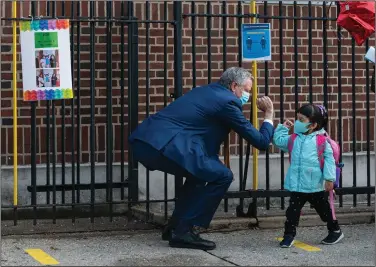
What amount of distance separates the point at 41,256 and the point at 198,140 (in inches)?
57.8

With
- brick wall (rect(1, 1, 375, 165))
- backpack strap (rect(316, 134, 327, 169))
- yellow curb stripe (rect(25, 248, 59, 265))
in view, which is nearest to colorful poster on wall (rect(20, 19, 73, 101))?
brick wall (rect(1, 1, 375, 165))

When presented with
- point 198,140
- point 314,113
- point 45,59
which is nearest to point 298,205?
point 314,113

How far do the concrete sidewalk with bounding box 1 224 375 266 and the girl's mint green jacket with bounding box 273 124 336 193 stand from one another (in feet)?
1.66

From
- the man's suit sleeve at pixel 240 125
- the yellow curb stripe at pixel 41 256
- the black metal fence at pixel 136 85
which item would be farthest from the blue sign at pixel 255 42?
the yellow curb stripe at pixel 41 256

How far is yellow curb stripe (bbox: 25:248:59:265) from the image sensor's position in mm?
6449

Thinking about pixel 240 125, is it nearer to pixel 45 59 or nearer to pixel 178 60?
pixel 178 60

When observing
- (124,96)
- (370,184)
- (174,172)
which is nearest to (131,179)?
(124,96)

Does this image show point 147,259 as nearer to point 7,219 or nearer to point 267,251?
point 267,251

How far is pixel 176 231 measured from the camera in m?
6.98

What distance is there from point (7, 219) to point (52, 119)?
3.29 ft

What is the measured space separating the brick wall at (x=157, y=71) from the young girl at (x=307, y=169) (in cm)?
135

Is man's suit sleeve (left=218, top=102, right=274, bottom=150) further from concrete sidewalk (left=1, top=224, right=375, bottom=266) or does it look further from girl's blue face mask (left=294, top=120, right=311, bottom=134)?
concrete sidewalk (left=1, top=224, right=375, bottom=266)

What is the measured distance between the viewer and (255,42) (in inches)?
303

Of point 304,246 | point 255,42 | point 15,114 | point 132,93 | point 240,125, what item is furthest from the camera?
point 132,93
